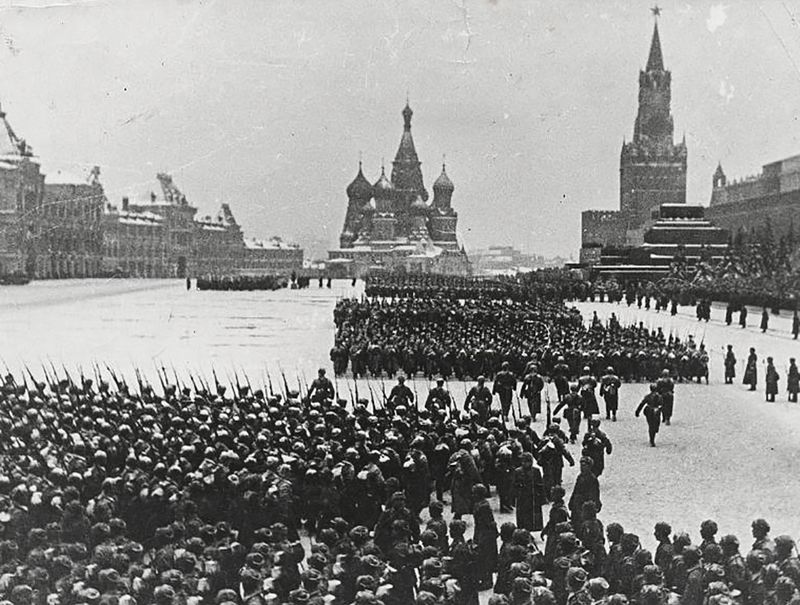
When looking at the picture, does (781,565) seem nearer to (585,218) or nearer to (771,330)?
(771,330)

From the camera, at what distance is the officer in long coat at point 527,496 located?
860 cm

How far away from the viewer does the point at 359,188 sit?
3652 inches

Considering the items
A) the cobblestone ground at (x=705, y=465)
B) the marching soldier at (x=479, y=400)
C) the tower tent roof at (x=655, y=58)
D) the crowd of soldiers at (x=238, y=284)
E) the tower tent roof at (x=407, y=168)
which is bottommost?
the cobblestone ground at (x=705, y=465)

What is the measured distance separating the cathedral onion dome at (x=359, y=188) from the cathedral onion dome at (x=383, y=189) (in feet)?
8.22

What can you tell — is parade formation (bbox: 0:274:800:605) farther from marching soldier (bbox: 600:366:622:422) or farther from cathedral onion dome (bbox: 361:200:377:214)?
cathedral onion dome (bbox: 361:200:377:214)

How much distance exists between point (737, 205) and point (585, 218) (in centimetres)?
2639

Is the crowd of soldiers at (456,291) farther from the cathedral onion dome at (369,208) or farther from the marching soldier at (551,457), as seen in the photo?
the cathedral onion dome at (369,208)

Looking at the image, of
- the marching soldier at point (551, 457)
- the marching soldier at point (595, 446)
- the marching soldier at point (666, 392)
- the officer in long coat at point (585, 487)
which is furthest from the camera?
the marching soldier at point (666, 392)

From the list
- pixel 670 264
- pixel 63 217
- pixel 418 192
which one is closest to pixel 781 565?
pixel 670 264

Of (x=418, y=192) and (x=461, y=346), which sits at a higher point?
(x=418, y=192)

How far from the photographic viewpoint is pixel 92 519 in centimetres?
733

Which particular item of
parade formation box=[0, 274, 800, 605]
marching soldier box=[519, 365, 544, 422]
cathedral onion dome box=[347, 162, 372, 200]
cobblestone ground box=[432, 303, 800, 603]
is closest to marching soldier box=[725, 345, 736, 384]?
cobblestone ground box=[432, 303, 800, 603]

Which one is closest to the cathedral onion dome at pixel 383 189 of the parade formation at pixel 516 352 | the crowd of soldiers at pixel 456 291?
the crowd of soldiers at pixel 456 291

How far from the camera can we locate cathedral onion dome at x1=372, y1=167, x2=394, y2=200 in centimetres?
8906
